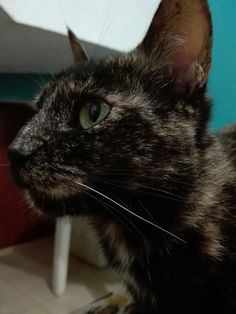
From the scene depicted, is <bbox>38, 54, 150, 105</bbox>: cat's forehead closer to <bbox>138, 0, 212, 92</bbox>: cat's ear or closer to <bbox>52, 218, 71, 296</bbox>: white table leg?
<bbox>138, 0, 212, 92</bbox>: cat's ear

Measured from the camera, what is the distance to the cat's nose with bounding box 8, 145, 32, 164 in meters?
0.55

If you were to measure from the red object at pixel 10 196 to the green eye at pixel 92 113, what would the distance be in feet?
3.12

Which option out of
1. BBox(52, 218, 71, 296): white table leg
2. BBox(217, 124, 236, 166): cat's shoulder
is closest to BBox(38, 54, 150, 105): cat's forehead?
BBox(217, 124, 236, 166): cat's shoulder

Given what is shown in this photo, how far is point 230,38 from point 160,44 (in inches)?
28.1

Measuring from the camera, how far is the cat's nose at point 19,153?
0.55 metres

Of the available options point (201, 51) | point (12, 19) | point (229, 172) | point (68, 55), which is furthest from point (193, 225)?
point (68, 55)

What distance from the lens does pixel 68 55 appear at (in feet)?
3.13

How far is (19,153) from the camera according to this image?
550 mm

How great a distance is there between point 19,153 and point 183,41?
28cm

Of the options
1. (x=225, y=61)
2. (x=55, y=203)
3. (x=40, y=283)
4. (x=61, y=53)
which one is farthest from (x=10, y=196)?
(x=55, y=203)

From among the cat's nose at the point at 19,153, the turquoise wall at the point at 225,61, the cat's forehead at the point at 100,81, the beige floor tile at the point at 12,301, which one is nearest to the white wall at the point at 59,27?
the cat's forehead at the point at 100,81

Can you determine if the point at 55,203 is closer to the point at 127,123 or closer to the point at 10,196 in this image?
the point at 127,123

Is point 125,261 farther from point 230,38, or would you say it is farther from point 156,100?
point 230,38

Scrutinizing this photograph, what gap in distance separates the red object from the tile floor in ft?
0.17
